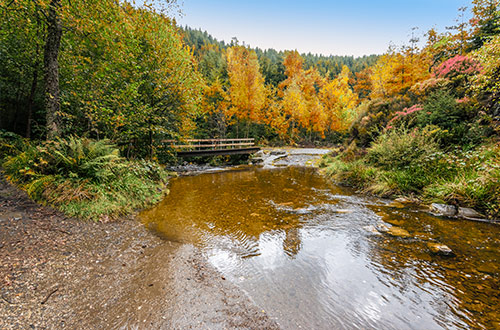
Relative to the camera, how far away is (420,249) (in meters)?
3.80

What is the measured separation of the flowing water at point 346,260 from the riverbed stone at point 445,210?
0.35 m

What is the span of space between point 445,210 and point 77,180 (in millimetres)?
9238

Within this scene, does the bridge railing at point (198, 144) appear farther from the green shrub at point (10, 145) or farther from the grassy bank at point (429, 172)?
the grassy bank at point (429, 172)

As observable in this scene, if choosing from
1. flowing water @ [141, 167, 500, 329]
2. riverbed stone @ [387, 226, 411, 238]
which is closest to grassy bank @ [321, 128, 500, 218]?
flowing water @ [141, 167, 500, 329]

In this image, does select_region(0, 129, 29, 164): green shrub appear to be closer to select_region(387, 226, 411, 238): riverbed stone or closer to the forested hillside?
the forested hillside

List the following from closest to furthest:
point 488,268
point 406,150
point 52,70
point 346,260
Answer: point 488,268, point 346,260, point 52,70, point 406,150

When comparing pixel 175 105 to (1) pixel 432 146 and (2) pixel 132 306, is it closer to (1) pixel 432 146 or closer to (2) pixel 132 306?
(2) pixel 132 306

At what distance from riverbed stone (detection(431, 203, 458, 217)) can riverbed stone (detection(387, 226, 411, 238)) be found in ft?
5.69

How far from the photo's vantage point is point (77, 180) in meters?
4.75

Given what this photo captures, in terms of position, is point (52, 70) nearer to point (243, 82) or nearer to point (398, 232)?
point (398, 232)

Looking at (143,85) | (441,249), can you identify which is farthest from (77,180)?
(441,249)

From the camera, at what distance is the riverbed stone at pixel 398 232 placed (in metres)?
4.33

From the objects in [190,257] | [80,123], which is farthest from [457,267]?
[80,123]

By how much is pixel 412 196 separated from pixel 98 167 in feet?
30.4
